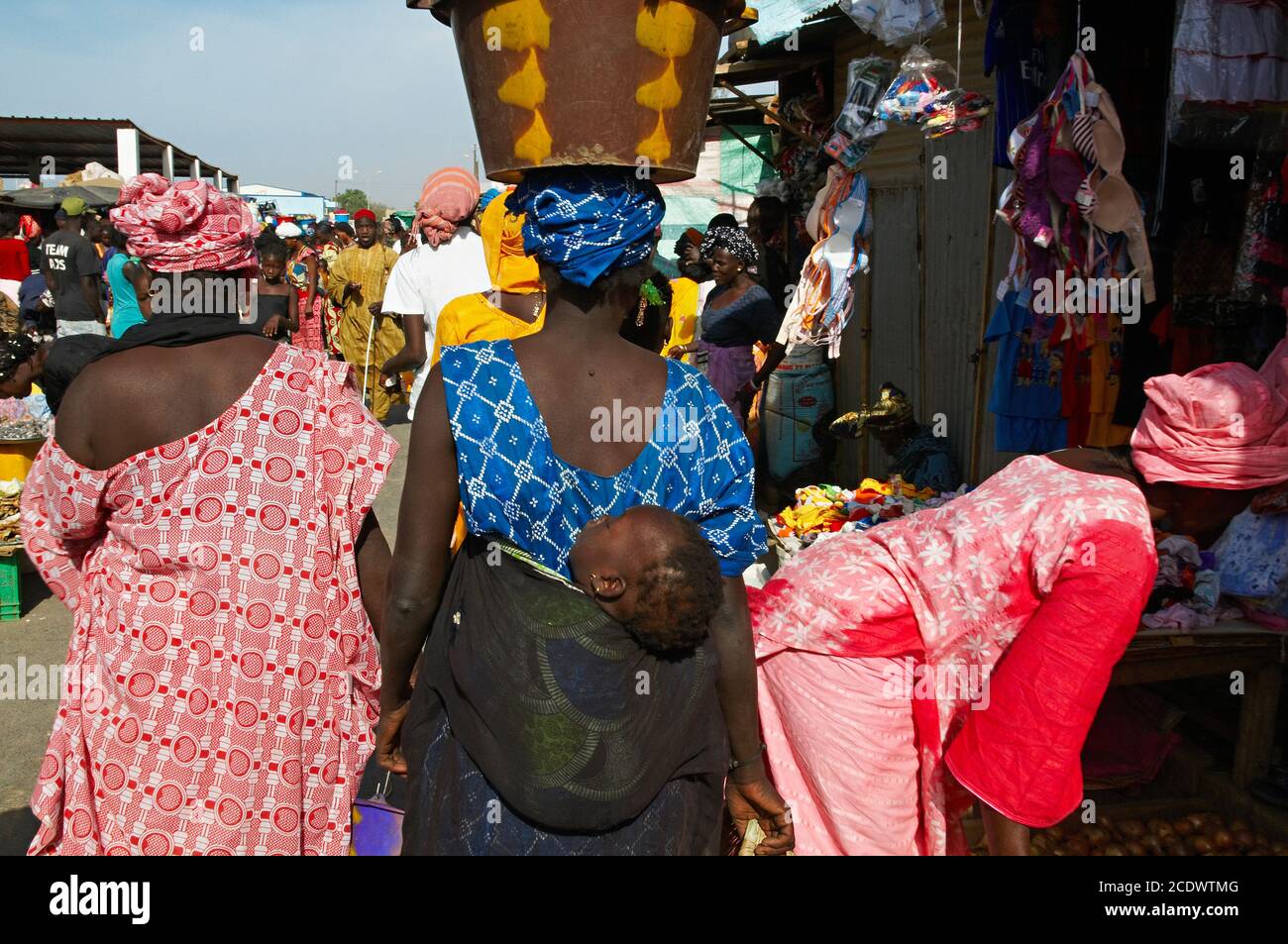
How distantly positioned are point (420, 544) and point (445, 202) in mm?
3649

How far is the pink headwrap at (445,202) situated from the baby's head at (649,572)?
379 centimetres

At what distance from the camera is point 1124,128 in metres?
4.63

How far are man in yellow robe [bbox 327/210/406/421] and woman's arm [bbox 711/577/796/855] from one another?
9544 mm

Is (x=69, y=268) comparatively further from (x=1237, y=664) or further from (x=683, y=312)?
(x=1237, y=664)

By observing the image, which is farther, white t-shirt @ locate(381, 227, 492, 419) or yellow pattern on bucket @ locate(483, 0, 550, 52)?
white t-shirt @ locate(381, 227, 492, 419)

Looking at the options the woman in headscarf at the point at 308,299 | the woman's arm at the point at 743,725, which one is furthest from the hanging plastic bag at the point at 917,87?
the woman in headscarf at the point at 308,299

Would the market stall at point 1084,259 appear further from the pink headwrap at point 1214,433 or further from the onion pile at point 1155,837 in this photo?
the pink headwrap at point 1214,433

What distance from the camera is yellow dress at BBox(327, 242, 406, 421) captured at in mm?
11359

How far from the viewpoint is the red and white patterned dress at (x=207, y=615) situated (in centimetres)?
232

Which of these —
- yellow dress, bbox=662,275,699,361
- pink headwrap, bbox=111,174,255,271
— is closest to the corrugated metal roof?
yellow dress, bbox=662,275,699,361

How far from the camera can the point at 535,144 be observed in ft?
6.43

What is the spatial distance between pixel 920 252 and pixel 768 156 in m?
5.51

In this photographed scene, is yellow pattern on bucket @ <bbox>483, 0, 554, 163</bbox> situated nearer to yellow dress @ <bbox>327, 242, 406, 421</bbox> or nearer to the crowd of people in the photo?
the crowd of people
